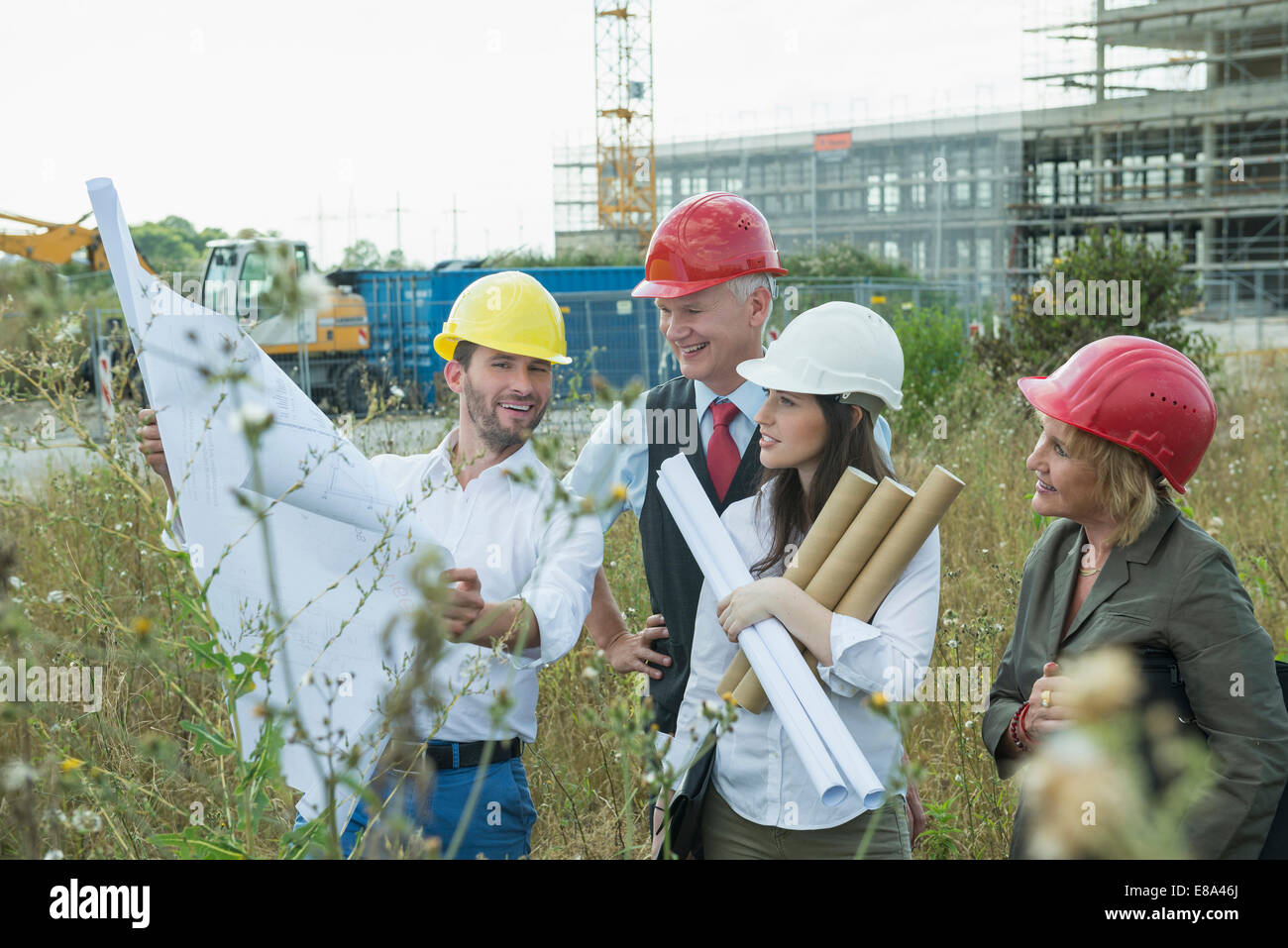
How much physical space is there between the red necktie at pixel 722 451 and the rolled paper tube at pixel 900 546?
1.85ft

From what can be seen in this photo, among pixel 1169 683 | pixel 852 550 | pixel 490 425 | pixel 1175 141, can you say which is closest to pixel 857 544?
pixel 852 550

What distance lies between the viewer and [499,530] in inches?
85.3

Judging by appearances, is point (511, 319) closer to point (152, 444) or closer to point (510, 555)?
point (510, 555)

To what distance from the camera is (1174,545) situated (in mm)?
1837

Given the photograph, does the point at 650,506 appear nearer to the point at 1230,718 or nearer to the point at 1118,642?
the point at 1118,642

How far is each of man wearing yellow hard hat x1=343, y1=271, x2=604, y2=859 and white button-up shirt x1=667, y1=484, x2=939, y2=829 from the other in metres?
0.25

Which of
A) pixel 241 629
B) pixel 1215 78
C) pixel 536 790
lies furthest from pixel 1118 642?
pixel 1215 78

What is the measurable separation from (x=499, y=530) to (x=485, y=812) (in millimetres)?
530

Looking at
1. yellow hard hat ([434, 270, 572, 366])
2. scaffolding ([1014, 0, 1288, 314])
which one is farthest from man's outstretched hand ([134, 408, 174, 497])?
scaffolding ([1014, 0, 1288, 314])

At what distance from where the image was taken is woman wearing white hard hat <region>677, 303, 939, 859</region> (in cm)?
189

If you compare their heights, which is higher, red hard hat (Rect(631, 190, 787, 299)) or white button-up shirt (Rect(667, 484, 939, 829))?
Result: red hard hat (Rect(631, 190, 787, 299))

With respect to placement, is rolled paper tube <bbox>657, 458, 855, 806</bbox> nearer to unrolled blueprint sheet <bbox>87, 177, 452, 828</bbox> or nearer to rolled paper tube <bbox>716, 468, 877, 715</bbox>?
rolled paper tube <bbox>716, 468, 877, 715</bbox>

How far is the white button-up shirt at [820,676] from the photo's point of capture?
1722mm
